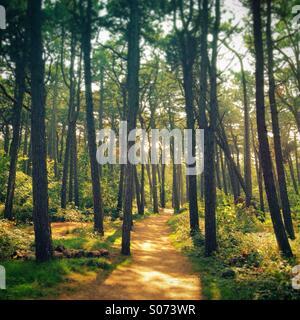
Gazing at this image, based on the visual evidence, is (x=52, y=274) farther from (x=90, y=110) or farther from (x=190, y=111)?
(x=190, y=111)

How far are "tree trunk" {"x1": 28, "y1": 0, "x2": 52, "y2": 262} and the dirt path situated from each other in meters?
2.23

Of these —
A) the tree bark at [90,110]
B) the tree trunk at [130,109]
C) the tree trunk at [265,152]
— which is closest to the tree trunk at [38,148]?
the tree trunk at [130,109]

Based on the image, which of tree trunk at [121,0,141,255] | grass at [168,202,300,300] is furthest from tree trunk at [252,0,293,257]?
tree trunk at [121,0,141,255]

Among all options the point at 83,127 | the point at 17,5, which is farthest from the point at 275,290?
the point at 83,127

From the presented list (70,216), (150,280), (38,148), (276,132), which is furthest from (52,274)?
(70,216)

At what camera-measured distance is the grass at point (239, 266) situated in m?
7.77

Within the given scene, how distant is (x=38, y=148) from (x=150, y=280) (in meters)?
5.31

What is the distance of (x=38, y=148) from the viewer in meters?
9.95

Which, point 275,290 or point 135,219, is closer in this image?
point 275,290

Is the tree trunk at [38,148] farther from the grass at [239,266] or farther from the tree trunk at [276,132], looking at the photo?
the tree trunk at [276,132]

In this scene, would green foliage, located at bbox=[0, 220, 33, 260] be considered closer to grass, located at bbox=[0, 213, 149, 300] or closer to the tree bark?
grass, located at bbox=[0, 213, 149, 300]
